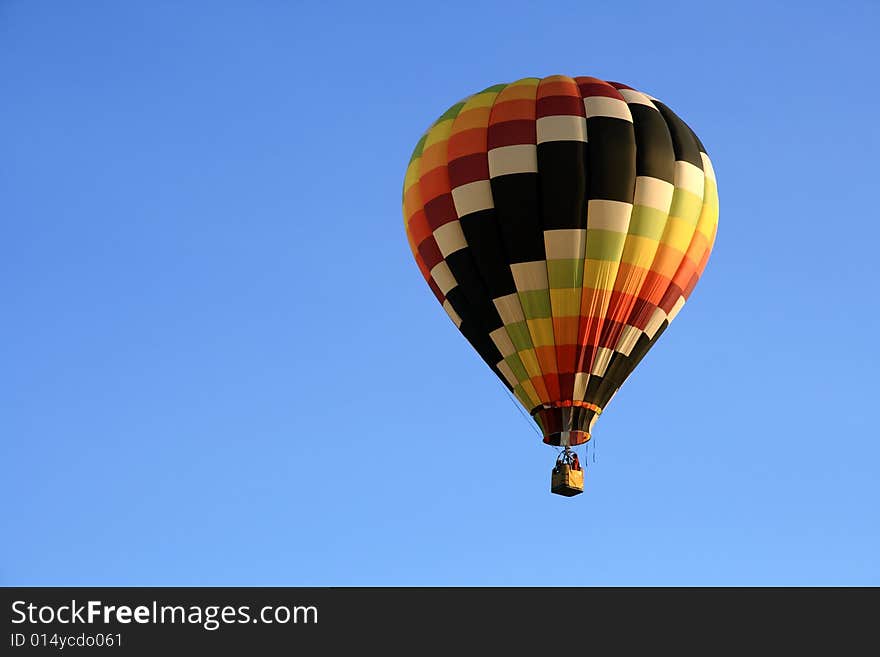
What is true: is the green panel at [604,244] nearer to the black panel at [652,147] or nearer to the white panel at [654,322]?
the black panel at [652,147]

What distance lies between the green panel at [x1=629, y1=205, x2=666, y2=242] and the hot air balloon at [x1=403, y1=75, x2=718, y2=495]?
0.7 inches

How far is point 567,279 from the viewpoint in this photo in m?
36.5

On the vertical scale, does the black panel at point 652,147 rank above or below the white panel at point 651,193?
above

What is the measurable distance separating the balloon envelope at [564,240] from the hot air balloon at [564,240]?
17 millimetres

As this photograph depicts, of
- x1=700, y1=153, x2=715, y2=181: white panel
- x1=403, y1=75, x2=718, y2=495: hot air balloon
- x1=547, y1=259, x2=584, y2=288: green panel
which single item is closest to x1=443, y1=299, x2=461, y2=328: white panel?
x1=403, y1=75, x2=718, y2=495: hot air balloon

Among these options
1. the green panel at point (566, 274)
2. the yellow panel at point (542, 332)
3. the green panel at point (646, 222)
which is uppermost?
the green panel at point (646, 222)

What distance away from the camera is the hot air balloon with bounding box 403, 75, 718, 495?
36500mm

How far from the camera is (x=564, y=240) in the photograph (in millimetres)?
36562

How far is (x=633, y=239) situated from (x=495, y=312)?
104 inches

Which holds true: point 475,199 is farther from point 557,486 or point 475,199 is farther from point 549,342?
point 557,486

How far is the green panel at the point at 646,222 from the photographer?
36750 millimetres

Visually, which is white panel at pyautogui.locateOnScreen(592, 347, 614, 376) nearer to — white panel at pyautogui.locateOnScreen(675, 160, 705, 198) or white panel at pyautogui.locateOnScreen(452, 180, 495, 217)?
white panel at pyautogui.locateOnScreen(452, 180, 495, 217)

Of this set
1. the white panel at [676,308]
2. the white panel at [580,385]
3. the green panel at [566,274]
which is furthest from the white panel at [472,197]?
the white panel at [676,308]
